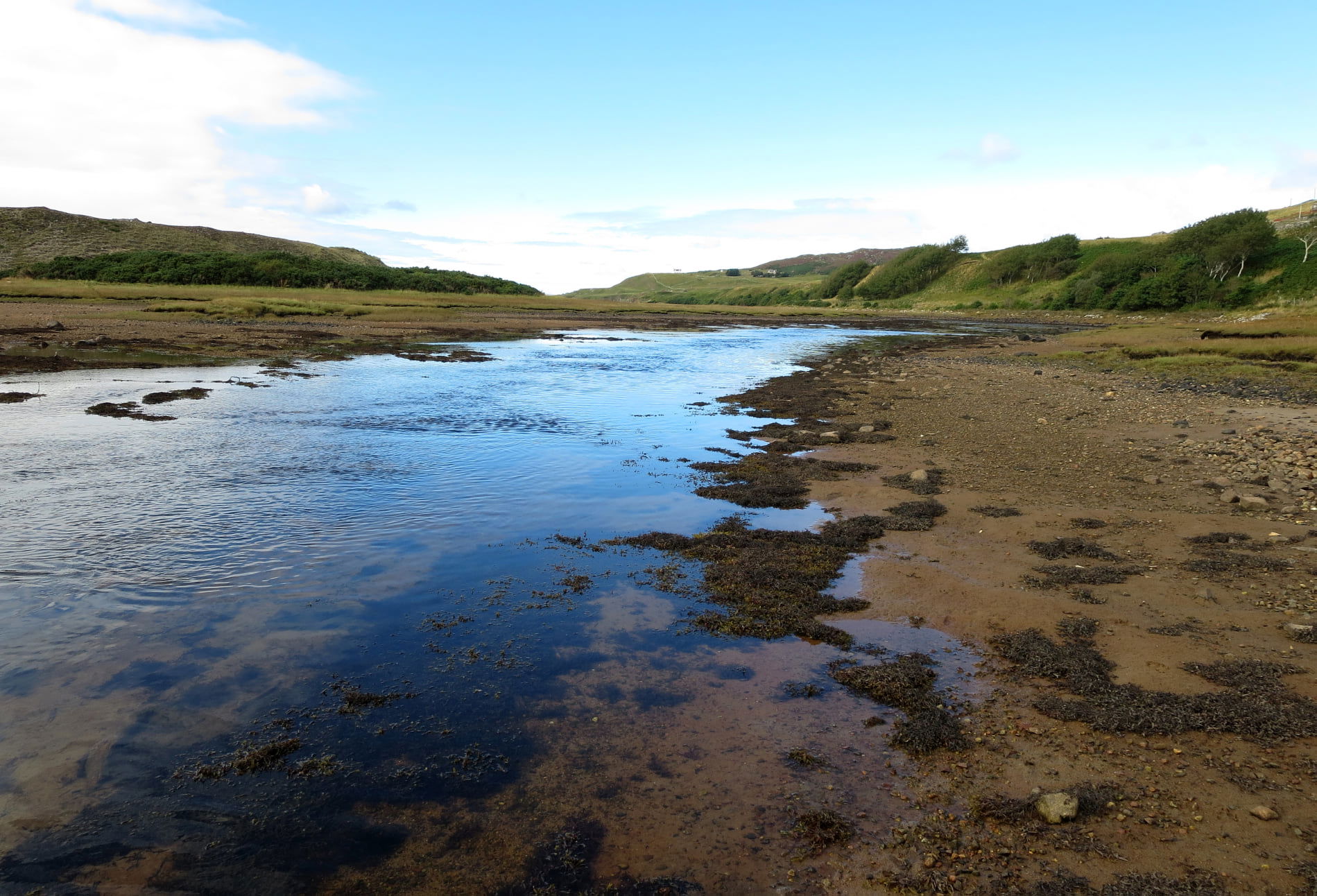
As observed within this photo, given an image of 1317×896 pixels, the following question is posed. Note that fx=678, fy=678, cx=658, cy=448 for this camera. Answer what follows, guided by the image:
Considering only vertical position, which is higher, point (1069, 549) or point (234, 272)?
point (234, 272)

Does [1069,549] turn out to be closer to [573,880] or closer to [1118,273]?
[573,880]

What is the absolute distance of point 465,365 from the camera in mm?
32438

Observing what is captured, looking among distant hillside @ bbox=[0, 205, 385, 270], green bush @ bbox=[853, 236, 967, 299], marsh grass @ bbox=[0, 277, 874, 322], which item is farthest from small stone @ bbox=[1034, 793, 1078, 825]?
green bush @ bbox=[853, 236, 967, 299]

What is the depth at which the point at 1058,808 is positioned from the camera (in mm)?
4266

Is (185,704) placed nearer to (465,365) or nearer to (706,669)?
(706,669)

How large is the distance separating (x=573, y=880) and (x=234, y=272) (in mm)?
89713

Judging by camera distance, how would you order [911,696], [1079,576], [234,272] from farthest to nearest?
[234,272], [1079,576], [911,696]

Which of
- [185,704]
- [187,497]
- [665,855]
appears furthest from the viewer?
[187,497]

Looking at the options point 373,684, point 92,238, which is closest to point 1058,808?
point 373,684

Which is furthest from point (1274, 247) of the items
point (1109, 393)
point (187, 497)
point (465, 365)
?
point (187, 497)

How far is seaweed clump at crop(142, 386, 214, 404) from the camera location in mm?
18856

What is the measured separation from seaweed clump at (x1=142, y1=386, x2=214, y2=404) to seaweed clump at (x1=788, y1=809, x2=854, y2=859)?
67.9 feet

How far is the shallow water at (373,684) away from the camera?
13.6 ft

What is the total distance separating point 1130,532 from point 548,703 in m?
8.37
